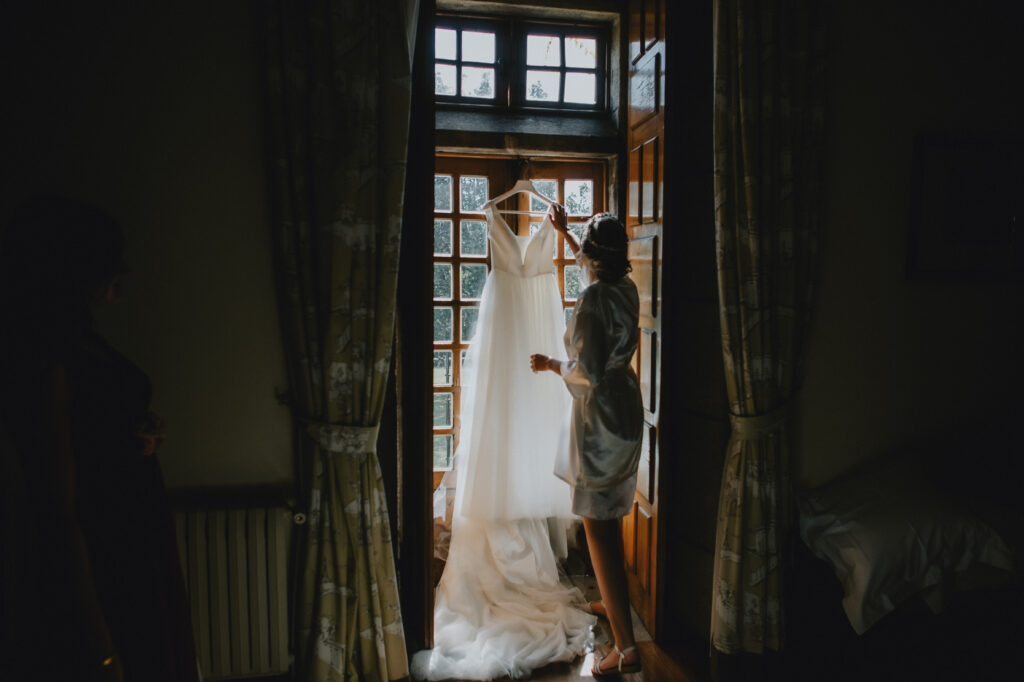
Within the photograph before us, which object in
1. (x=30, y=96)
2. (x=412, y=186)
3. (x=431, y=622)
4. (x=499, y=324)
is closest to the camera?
(x=30, y=96)

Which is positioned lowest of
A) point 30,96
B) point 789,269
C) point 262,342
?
point 262,342

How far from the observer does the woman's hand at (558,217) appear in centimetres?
251

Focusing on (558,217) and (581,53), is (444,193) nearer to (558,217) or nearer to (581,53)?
(558,217)

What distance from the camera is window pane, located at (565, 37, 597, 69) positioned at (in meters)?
2.81

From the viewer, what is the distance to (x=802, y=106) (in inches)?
84.7

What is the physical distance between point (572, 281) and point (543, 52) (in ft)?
3.40

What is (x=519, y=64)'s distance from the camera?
110 inches

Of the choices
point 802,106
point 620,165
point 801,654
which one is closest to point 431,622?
point 801,654

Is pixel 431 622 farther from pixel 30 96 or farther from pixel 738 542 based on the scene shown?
pixel 30 96

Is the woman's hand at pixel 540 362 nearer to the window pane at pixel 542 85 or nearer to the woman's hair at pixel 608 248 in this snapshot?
the woman's hair at pixel 608 248

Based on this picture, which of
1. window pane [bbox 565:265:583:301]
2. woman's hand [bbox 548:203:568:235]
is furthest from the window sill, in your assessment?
window pane [bbox 565:265:583:301]

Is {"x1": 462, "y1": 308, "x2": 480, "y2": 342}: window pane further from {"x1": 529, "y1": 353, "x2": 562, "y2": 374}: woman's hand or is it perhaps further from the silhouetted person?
the silhouetted person

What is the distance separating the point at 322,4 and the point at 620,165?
1.35 metres

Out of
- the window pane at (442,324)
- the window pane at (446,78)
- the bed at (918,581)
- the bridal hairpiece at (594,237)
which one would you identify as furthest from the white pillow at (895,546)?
the window pane at (446,78)
